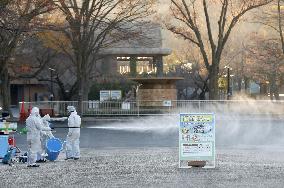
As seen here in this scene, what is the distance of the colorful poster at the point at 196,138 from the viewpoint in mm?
15680

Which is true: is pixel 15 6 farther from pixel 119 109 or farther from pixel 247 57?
pixel 247 57

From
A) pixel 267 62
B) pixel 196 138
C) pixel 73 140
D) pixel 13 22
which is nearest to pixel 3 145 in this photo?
pixel 73 140

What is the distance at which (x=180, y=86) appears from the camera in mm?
67625

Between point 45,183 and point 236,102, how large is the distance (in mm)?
26794

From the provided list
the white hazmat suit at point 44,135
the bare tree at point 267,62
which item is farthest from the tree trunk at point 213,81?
the white hazmat suit at point 44,135

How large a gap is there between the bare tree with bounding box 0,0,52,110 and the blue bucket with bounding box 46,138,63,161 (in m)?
4.72

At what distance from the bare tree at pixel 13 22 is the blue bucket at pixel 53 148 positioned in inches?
186

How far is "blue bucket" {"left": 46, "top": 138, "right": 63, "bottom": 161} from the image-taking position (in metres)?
17.7

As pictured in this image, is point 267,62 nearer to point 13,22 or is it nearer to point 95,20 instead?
point 95,20

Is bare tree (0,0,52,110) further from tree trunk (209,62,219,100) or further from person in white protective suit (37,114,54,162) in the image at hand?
tree trunk (209,62,219,100)

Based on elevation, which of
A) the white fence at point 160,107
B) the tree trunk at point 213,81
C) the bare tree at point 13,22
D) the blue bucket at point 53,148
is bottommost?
the blue bucket at point 53,148

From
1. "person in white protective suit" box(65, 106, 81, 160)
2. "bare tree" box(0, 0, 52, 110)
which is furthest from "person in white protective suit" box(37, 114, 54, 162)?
"bare tree" box(0, 0, 52, 110)

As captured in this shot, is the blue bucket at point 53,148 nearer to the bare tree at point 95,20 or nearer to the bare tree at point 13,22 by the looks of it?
the bare tree at point 13,22

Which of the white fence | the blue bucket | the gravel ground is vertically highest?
the white fence
